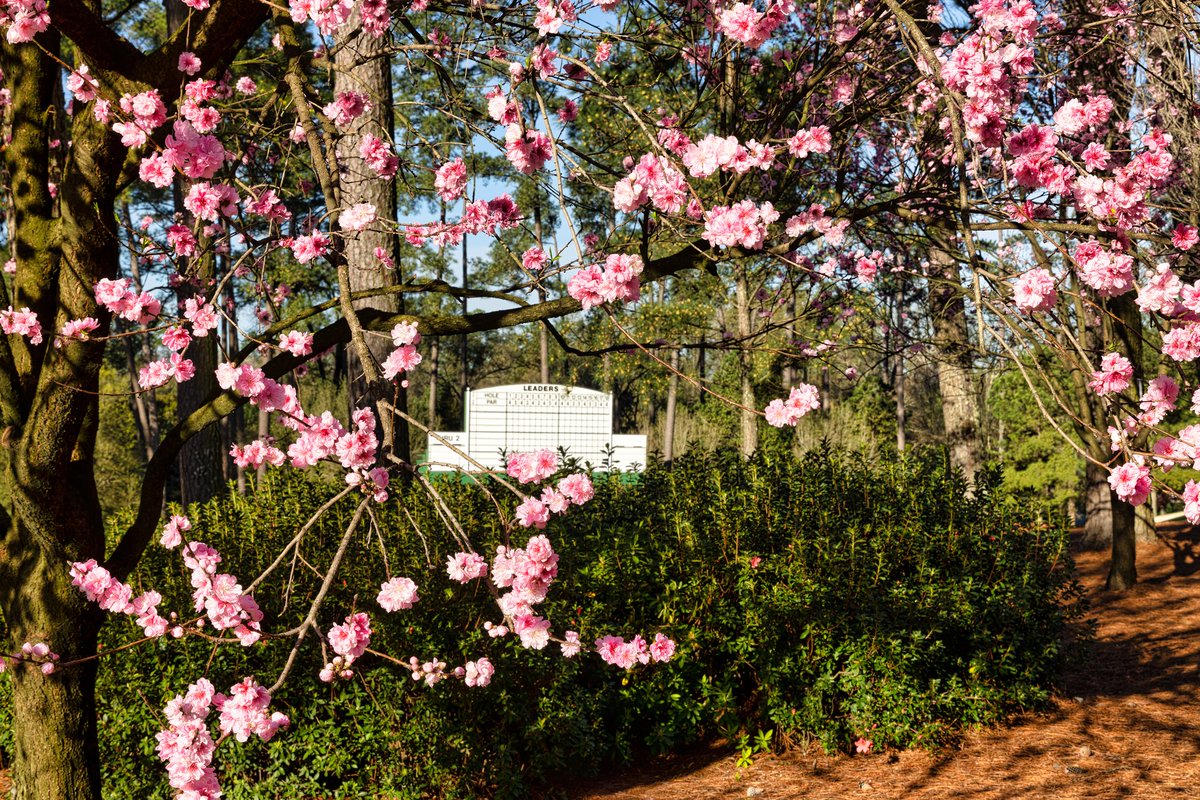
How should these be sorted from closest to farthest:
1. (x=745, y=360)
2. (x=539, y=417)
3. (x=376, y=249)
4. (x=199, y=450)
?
1. (x=376, y=249)
2. (x=199, y=450)
3. (x=745, y=360)
4. (x=539, y=417)

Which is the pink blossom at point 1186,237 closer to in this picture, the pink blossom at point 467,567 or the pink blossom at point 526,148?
the pink blossom at point 526,148

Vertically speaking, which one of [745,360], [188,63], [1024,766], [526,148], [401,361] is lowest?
[1024,766]

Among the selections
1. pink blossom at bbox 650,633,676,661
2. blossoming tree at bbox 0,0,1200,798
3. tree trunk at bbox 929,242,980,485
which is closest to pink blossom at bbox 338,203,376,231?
blossoming tree at bbox 0,0,1200,798

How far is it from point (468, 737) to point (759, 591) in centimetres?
176

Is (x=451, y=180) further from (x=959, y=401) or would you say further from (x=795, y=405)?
(x=959, y=401)

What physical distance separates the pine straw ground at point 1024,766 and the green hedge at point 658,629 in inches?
5.8

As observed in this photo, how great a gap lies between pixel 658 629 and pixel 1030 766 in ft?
6.66

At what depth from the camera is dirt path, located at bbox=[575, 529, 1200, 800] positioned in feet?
15.8

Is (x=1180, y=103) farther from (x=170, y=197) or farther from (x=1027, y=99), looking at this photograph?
(x=170, y=197)

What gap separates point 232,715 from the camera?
7.79 ft

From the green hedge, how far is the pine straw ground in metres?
0.15

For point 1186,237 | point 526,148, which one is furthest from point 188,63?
point 1186,237

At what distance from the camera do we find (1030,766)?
Answer: 5090 millimetres

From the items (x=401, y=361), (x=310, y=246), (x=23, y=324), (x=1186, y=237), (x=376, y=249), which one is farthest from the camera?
(x=376, y=249)
